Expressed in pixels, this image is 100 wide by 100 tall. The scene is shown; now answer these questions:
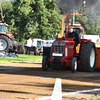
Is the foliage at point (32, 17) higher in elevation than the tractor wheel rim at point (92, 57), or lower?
higher

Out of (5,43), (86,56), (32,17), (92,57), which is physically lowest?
(92,57)

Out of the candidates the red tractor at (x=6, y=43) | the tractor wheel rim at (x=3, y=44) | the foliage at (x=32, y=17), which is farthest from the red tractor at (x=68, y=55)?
the foliage at (x=32, y=17)

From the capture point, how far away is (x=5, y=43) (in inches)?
939

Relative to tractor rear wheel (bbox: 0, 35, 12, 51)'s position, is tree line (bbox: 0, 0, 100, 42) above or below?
above

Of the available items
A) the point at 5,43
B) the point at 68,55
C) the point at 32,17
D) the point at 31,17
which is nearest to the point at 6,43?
the point at 5,43

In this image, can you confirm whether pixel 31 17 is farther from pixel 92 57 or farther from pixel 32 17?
pixel 92 57

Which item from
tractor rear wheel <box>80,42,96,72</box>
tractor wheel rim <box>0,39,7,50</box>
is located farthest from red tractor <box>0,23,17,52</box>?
tractor rear wheel <box>80,42,96,72</box>

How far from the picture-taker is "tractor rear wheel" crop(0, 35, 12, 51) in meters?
23.7

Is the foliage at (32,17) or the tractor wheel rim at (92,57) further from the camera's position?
the foliage at (32,17)

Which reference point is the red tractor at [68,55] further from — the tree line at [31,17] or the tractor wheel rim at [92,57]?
the tree line at [31,17]

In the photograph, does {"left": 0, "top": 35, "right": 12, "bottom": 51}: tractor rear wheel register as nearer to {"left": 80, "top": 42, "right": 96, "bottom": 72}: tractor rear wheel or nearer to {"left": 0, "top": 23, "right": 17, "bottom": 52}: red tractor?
{"left": 0, "top": 23, "right": 17, "bottom": 52}: red tractor

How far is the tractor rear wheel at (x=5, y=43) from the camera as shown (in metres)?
23.7

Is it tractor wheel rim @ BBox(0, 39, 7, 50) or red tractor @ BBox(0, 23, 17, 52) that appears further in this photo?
tractor wheel rim @ BBox(0, 39, 7, 50)

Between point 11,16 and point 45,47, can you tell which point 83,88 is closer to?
point 45,47
